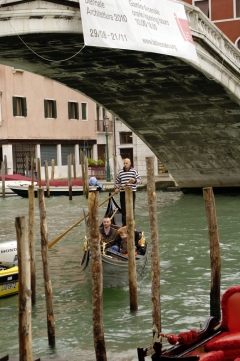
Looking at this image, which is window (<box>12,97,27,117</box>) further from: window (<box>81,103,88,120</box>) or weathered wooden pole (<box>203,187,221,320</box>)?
weathered wooden pole (<box>203,187,221,320</box>)

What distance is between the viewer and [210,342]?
3297mm

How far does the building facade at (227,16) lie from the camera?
12.9m

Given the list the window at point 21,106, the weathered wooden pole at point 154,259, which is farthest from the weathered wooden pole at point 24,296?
the window at point 21,106

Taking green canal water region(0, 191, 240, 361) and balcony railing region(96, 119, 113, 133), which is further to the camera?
balcony railing region(96, 119, 113, 133)

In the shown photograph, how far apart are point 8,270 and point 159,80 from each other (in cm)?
478

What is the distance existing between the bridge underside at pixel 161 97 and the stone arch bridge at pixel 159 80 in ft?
0.03

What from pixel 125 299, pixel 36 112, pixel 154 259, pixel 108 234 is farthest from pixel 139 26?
pixel 36 112

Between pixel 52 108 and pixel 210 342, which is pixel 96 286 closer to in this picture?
pixel 210 342

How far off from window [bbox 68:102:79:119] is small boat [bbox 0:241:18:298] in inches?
553

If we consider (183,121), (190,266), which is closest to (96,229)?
(190,266)

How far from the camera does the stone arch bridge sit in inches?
275

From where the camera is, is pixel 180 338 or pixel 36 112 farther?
pixel 36 112

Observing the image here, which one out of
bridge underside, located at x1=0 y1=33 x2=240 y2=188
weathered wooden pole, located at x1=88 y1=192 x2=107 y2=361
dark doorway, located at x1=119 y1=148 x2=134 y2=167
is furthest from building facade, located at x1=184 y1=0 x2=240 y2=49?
weathered wooden pole, located at x1=88 y1=192 x2=107 y2=361

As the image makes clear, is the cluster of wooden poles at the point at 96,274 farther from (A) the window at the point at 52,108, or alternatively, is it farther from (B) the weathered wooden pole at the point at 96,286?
(A) the window at the point at 52,108
